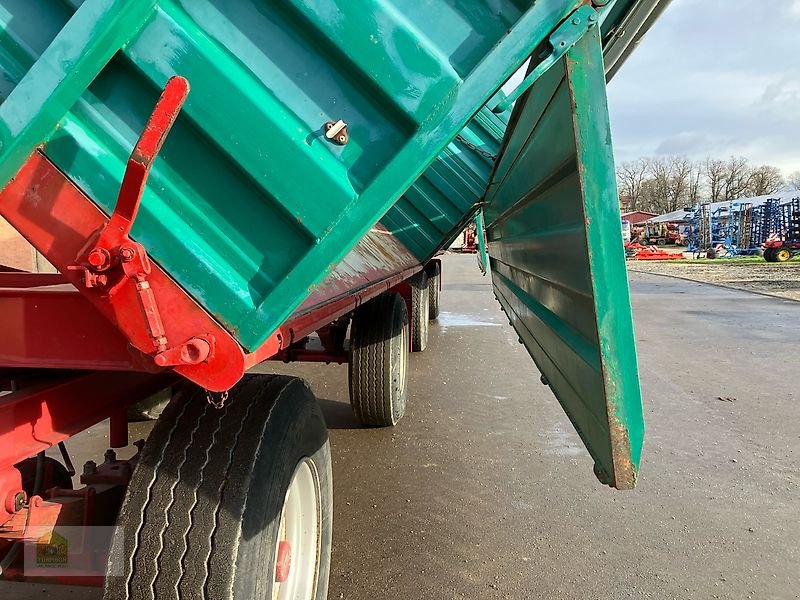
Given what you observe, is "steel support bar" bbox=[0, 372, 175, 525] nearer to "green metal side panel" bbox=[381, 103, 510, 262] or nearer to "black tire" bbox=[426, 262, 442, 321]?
"green metal side panel" bbox=[381, 103, 510, 262]

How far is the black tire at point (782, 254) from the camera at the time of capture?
27.9 m

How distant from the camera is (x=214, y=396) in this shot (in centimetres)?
187

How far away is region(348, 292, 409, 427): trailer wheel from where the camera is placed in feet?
15.3

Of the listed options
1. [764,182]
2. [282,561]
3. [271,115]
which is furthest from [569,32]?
[764,182]

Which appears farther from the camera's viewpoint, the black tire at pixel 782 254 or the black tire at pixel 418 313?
the black tire at pixel 782 254

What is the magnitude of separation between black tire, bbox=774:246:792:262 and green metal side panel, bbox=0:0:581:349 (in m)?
32.1

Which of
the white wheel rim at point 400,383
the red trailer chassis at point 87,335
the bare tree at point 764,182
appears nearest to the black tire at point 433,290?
the white wheel rim at point 400,383

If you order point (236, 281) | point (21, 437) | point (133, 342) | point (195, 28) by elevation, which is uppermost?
point (195, 28)

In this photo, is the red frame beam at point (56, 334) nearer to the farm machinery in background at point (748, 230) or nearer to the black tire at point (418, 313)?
the black tire at point (418, 313)

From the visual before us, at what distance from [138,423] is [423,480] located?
273cm

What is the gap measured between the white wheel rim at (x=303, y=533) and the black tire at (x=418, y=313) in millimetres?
5017

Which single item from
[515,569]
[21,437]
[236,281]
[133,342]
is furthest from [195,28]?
[515,569]

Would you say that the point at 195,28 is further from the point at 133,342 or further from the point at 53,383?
the point at 53,383

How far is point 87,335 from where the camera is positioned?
1.64m
